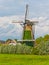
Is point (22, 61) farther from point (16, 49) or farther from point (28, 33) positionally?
point (28, 33)

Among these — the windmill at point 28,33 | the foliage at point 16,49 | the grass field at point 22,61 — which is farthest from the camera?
the windmill at point 28,33

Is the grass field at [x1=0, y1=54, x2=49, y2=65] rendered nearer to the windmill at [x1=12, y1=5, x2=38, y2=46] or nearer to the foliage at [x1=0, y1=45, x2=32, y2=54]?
the foliage at [x1=0, y1=45, x2=32, y2=54]

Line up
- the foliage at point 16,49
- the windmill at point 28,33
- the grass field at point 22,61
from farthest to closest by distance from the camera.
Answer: the windmill at point 28,33
the foliage at point 16,49
the grass field at point 22,61

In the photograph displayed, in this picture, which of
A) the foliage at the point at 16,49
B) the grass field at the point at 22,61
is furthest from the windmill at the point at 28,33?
the grass field at the point at 22,61

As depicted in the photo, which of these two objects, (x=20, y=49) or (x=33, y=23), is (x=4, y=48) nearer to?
(x=20, y=49)

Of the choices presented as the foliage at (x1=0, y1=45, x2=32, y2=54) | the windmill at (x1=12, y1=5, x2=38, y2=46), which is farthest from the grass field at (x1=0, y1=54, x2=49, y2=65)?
the windmill at (x1=12, y1=5, x2=38, y2=46)

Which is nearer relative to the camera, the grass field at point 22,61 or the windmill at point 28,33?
the grass field at point 22,61

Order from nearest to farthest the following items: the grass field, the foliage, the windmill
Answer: the grass field < the foliage < the windmill

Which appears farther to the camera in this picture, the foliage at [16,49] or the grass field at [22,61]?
the foliage at [16,49]

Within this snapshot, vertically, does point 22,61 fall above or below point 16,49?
below

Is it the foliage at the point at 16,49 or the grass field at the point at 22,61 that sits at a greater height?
the foliage at the point at 16,49

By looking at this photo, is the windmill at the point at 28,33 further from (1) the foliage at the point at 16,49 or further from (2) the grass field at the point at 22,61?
(2) the grass field at the point at 22,61

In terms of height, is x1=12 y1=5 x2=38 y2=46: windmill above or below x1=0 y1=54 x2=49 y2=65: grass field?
above

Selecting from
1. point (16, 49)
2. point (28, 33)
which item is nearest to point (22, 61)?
point (16, 49)
